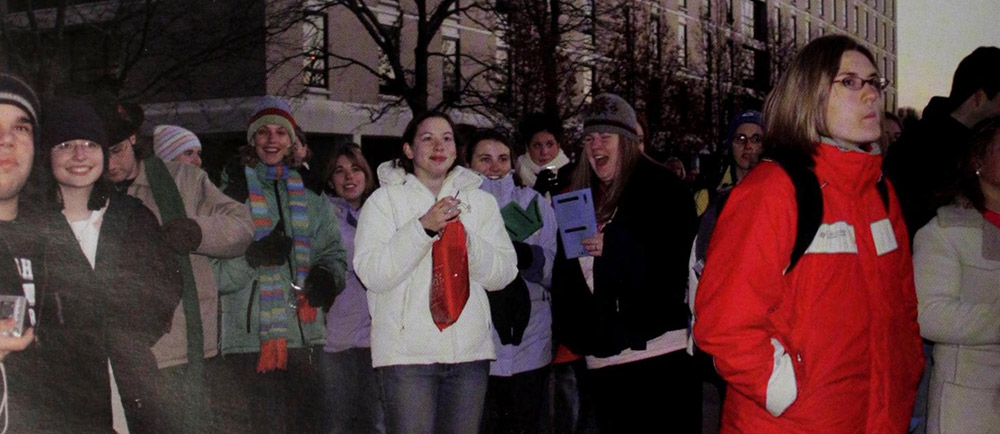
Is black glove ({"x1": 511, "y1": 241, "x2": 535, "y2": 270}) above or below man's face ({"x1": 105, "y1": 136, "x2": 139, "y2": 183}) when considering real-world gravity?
below

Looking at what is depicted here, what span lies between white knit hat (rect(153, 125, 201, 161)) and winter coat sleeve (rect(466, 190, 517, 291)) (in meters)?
2.22

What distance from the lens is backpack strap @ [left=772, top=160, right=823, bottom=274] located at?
266 centimetres

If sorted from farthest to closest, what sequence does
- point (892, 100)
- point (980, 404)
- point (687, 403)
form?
point (892, 100) → point (687, 403) → point (980, 404)

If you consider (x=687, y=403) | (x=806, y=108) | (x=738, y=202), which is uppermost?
A: (x=806, y=108)

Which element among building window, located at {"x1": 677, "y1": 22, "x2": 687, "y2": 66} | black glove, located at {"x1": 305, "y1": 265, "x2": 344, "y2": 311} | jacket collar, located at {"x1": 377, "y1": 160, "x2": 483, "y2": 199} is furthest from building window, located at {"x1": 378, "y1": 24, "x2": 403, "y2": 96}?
jacket collar, located at {"x1": 377, "y1": 160, "x2": 483, "y2": 199}

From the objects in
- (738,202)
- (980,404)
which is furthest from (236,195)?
(980,404)

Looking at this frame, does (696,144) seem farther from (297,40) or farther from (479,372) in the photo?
(479,372)

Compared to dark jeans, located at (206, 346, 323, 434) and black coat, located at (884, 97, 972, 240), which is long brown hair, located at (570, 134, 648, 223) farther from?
dark jeans, located at (206, 346, 323, 434)

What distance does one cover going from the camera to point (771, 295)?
2643mm

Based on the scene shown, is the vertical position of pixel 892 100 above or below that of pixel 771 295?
above

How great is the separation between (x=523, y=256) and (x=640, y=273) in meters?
1.01

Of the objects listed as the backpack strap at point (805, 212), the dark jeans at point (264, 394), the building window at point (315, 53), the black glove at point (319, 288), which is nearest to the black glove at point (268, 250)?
the black glove at point (319, 288)

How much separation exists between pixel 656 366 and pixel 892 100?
7888cm

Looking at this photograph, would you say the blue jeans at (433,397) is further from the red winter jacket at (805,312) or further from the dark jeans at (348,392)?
the red winter jacket at (805,312)
